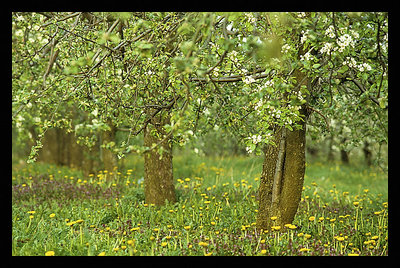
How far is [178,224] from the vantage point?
5586 millimetres

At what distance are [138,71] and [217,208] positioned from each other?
281cm

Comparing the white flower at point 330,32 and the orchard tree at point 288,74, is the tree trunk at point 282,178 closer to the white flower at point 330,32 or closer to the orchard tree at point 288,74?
the orchard tree at point 288,74

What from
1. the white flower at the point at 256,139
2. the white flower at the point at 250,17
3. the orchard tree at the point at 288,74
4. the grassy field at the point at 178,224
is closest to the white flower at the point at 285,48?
the orchard tree at the point at 288,74

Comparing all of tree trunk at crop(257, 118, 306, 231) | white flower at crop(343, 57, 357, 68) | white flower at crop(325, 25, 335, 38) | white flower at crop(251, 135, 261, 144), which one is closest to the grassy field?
tree trunk at crop(257, 118, 306, 231)

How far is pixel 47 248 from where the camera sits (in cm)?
422

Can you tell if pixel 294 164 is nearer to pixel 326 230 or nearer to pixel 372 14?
pixel 326 230

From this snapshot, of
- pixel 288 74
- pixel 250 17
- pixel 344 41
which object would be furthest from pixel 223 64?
pixel 344 41

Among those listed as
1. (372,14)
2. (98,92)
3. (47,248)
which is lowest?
(47,248)

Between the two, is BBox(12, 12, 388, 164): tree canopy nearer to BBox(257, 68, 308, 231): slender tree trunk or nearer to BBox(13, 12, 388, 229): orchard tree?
BBox(13, 12, 388, 229): orchard tree

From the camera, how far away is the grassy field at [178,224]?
14.1 feet

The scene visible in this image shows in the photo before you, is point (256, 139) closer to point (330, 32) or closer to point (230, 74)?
point (330, 32)
